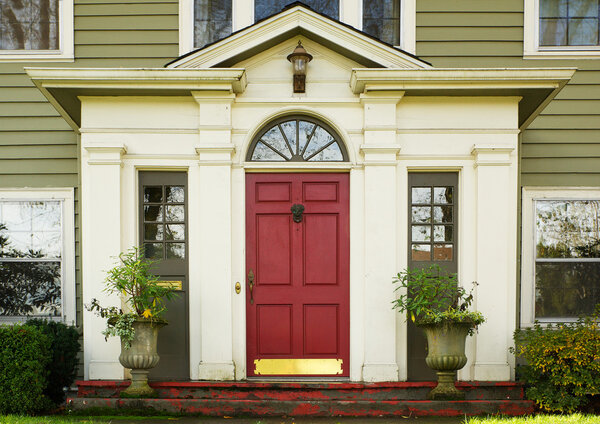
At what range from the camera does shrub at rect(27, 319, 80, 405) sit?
219 inches

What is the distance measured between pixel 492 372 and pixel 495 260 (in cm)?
115

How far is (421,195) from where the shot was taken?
5648 millimetres

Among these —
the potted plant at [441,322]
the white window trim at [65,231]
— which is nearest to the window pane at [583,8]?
the potted plant at [441,322]

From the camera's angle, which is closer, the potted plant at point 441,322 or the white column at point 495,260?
the potted plant at point 441,322

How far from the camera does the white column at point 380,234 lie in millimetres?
5305

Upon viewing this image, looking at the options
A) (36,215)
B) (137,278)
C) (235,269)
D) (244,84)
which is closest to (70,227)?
(36,215)

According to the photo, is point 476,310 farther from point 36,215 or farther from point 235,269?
point 36,215

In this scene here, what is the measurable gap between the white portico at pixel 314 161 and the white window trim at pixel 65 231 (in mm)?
1317

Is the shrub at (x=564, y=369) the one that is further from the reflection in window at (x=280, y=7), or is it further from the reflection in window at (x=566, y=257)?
the reflection in window at (x=280, y=7)

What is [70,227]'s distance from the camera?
660 centimetres

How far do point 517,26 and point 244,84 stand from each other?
12.4 feet

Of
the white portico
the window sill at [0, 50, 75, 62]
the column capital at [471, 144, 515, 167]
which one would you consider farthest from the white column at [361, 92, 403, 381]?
the window sill at [0, 50, 75, 62]

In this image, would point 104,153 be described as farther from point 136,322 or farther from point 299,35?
point 299,35

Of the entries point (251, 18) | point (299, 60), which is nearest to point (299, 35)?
point (299, 60)
